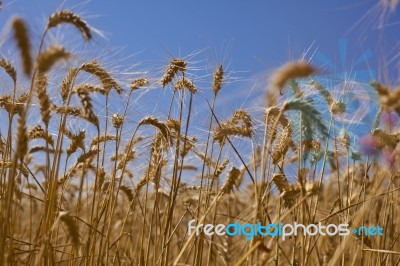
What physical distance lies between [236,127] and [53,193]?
35.0 inches

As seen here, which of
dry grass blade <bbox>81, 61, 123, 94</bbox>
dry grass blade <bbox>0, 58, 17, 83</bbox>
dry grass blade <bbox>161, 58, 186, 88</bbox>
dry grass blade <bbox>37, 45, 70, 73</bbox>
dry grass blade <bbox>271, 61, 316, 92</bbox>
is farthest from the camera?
dry grass blade <bbox>161, 58, 186, 88</bbox>

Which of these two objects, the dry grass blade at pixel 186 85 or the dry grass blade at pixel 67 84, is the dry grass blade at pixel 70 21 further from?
the dry grass blade at pixel 186 85

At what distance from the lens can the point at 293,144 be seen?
2613 millimetres

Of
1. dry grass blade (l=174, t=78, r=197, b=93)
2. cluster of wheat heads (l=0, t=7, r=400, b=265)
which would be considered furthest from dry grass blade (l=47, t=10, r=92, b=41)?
dry grass blade (l=174, t=78, r=197, b=93)

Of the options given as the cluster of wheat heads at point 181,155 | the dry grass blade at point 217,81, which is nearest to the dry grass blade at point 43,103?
the cluster of wheat heads at point 181,155

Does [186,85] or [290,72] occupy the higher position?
[186,85]

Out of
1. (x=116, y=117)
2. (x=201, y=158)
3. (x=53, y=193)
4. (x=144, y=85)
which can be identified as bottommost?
(x=53, y=193)

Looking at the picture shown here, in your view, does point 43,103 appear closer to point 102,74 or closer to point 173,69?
point 102,74

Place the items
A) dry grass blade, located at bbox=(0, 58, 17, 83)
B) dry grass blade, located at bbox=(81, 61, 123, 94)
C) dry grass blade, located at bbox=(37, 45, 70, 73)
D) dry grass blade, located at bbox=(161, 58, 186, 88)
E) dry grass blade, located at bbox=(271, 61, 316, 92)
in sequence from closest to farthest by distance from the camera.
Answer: dry grass blade, located at bbox=(37, 45, 70, 73)
dry grass blade, located at bbox=(271, 61, 316, 92)
dry grass blade, located at bbox=(0, 58, 17, 83)
dry grass blade, located at bbox=(81, 61, 123, 94)
dry grass blade, located at bbox=(161, 58, 186, 88)

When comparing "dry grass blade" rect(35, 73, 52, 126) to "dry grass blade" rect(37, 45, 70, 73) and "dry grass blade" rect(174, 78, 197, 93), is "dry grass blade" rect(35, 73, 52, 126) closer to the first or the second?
"dry grass blade" rect(37, 45, 70, 73)

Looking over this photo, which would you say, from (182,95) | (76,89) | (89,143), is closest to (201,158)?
(182,95)

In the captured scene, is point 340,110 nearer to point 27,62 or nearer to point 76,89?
point 76,89

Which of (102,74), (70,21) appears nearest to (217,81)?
(102,74)

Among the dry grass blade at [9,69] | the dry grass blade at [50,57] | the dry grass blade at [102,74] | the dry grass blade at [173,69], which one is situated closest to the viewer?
the dry grass blade at [50,57]
